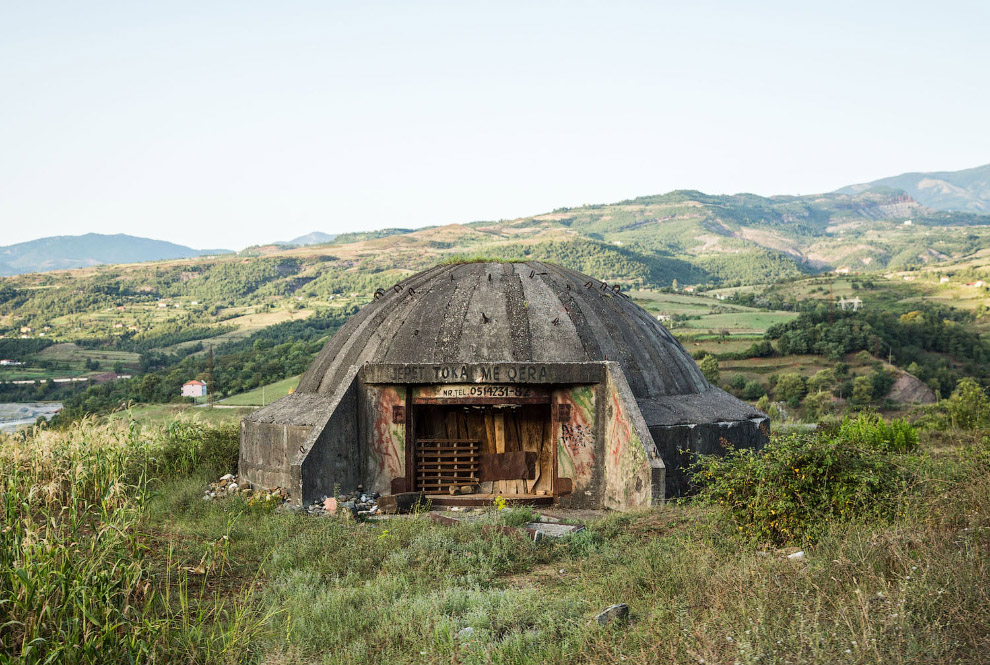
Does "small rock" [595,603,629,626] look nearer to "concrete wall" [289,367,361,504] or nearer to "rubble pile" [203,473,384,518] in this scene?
"rubble pile" [203,473,384,518]

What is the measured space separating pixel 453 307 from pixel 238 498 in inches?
194

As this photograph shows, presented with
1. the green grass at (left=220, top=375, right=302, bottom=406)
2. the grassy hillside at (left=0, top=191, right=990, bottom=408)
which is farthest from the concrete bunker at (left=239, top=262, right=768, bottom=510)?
the grassy hillside at (left=0, top=191, right=990, bottom=408)

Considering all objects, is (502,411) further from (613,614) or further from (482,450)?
(613,614)

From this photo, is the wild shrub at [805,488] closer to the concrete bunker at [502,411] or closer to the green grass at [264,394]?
the concrete bunker at [502,411]

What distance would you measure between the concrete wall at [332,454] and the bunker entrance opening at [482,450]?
3.43 ft

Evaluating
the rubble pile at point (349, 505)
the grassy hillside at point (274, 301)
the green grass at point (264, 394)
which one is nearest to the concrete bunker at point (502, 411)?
the rubble pile at point (349, 505)

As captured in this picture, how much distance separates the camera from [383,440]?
13.1m

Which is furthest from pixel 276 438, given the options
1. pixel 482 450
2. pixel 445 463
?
pixel 482 450

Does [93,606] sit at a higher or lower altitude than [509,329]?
lower

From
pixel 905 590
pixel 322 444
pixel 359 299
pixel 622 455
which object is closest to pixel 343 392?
pixel 322 444

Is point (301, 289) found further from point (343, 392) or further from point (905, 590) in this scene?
point (905, 590)

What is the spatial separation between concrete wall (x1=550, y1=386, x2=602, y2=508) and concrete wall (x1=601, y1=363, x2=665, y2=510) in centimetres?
20

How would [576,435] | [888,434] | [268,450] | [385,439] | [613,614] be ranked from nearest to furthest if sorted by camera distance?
[613,614]
[576,435]
[385,439]
[268,450]
[888,434]

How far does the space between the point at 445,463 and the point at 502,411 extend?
1.33 m
